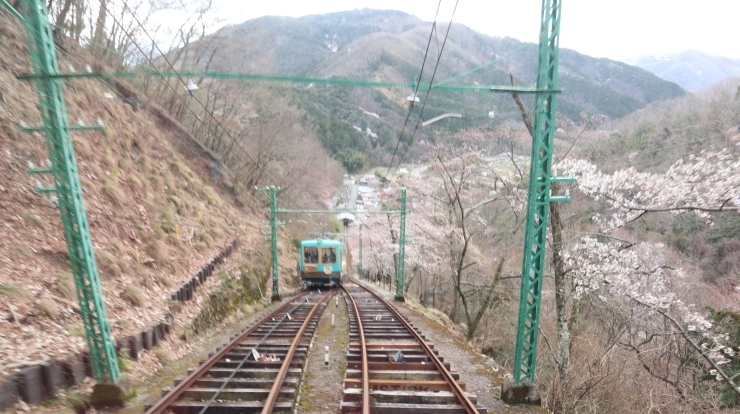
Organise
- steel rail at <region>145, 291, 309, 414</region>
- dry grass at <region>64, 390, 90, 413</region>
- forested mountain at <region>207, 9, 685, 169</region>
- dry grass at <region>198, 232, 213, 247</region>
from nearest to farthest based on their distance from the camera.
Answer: steel rail at <region>145, 291, 309, 414</region> → dry grass at <region>64, 390, 90, 413</region> → dry grass at <region>198, 232, 213, 247</region> → forested mountain at <region>207, 9, 685, 169</region>

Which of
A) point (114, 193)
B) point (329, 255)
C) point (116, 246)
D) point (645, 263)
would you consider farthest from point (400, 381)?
point (329, 255)

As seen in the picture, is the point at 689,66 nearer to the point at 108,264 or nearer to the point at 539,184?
the point at 539,184

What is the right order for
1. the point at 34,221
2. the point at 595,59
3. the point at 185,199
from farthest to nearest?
the point at 595,59 → the point at 185,199 → the point at 34,221

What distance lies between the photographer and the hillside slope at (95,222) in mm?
5816

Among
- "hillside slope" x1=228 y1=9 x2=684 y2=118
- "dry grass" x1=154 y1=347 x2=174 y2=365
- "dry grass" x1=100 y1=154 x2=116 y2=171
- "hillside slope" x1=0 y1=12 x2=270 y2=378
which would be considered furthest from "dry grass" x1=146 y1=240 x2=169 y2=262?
"hillside slope" x1=228 y1=9 x2=684 y2=118

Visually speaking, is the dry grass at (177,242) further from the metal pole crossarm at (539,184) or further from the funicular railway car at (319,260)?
the metal pole crossarm at (539,184)

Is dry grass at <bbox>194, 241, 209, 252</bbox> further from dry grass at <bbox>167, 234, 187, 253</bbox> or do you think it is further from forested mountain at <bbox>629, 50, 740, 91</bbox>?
forested mountain at <bbox>629, 50, 740, 91</bbox>

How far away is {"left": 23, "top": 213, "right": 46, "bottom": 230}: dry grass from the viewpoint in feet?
24.8

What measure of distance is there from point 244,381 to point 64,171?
12.2 ft

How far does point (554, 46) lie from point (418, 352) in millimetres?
5995

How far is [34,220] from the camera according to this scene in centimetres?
762

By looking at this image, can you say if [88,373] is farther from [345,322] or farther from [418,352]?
[345,322]

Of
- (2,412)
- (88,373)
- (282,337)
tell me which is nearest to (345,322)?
(282,337)

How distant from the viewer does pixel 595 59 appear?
75875mm
